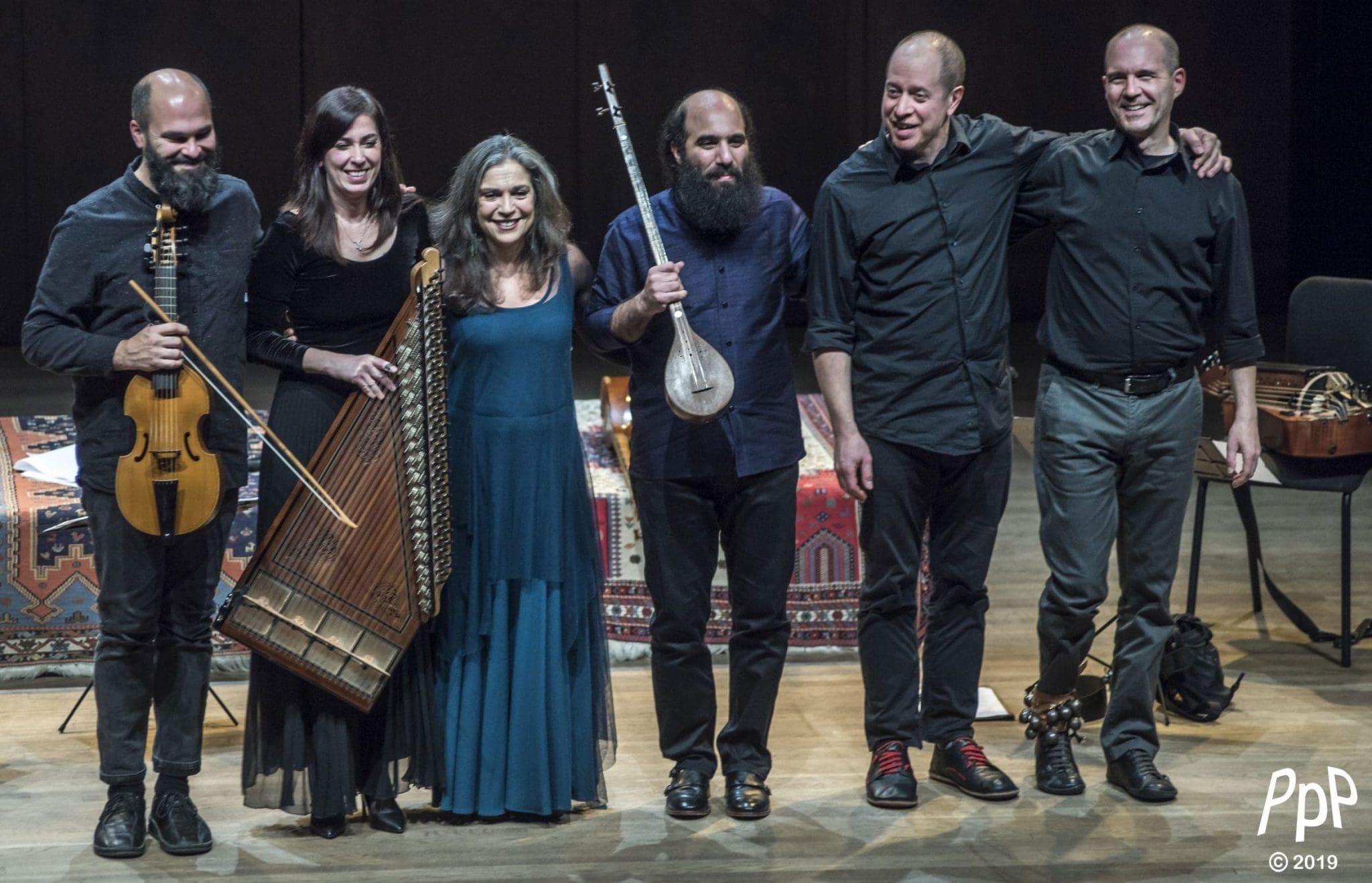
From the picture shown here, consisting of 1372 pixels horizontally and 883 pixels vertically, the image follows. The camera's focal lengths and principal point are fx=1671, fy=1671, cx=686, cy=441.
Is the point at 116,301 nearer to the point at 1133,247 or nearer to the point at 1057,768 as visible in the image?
the point at 1133,247

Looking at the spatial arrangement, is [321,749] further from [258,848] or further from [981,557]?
[981,557]

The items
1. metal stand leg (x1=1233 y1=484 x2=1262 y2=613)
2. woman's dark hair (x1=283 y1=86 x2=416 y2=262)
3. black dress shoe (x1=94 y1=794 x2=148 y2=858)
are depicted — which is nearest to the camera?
woman's dark hair (x1=283 y1=86 x2=416 y2=262)

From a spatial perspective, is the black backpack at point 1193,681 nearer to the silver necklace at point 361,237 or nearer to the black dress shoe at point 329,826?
the black dress shoe at point 329,826

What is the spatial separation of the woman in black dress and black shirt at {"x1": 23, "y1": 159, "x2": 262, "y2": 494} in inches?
3.0

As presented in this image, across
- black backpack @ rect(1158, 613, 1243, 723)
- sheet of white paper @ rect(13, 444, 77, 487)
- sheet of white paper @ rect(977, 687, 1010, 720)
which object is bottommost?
sheet of white paper @ rect(977, 687, 1010, 720)

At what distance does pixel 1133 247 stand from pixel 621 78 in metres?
7.89

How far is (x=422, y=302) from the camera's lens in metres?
3.28

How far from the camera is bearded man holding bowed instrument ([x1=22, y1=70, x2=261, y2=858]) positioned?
10.5ft

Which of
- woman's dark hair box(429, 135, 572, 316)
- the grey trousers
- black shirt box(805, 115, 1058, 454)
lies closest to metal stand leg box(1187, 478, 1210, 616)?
the grey trousers

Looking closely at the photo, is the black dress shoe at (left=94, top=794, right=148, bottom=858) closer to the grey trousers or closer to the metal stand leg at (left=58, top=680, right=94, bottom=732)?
the metal stand leg at (left=58, top=680, right=94, bottom=732)

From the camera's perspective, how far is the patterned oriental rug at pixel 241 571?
4.68m

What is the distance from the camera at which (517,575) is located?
349cm

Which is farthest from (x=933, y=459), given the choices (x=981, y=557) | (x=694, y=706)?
(x=694, y=706)

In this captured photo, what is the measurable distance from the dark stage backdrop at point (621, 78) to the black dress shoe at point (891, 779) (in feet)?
25.8
